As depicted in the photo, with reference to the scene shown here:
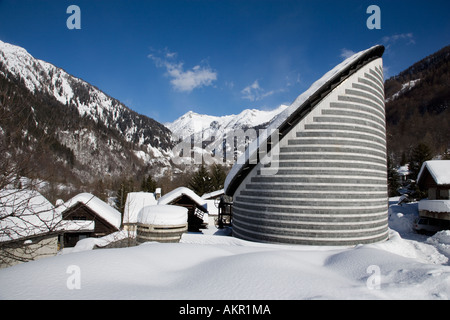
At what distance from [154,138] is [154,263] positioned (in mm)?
179628

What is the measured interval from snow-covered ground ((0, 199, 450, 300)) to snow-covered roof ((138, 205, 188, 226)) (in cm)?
475

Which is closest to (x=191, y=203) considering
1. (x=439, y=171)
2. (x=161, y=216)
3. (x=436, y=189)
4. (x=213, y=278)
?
(x=161, y=216)

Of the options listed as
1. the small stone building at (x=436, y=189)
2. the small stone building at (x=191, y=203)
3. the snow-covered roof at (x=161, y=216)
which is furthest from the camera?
the small stone building at (x=191, y=203)

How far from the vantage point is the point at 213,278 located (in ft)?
11.4

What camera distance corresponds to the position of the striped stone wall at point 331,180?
9883 millimetres

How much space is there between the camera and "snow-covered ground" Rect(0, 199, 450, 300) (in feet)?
9.55

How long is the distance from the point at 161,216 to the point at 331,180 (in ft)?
24.8

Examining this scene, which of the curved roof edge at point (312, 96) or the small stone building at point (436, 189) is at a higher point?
the curved roof edge at point (312, 96)

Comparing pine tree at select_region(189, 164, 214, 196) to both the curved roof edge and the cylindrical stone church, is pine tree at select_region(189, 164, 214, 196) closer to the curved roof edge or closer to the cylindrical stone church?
the curved roof edge

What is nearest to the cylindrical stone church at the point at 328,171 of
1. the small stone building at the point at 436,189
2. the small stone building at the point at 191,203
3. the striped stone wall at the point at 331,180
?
the striped stone wall at the point at 331,180

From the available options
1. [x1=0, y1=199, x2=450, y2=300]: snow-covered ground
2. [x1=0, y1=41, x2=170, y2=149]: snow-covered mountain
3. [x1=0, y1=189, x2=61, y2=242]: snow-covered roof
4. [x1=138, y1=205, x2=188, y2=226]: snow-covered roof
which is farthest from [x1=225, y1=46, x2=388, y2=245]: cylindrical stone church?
[x1=0, y1=41, x2=170, y2=149]: snow-covered mountain

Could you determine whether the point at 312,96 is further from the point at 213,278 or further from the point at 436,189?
the point at 436,189

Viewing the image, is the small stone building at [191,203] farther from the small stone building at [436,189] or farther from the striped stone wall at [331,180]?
the small stone building at [436,189]

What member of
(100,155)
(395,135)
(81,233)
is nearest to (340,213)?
(81,233)
